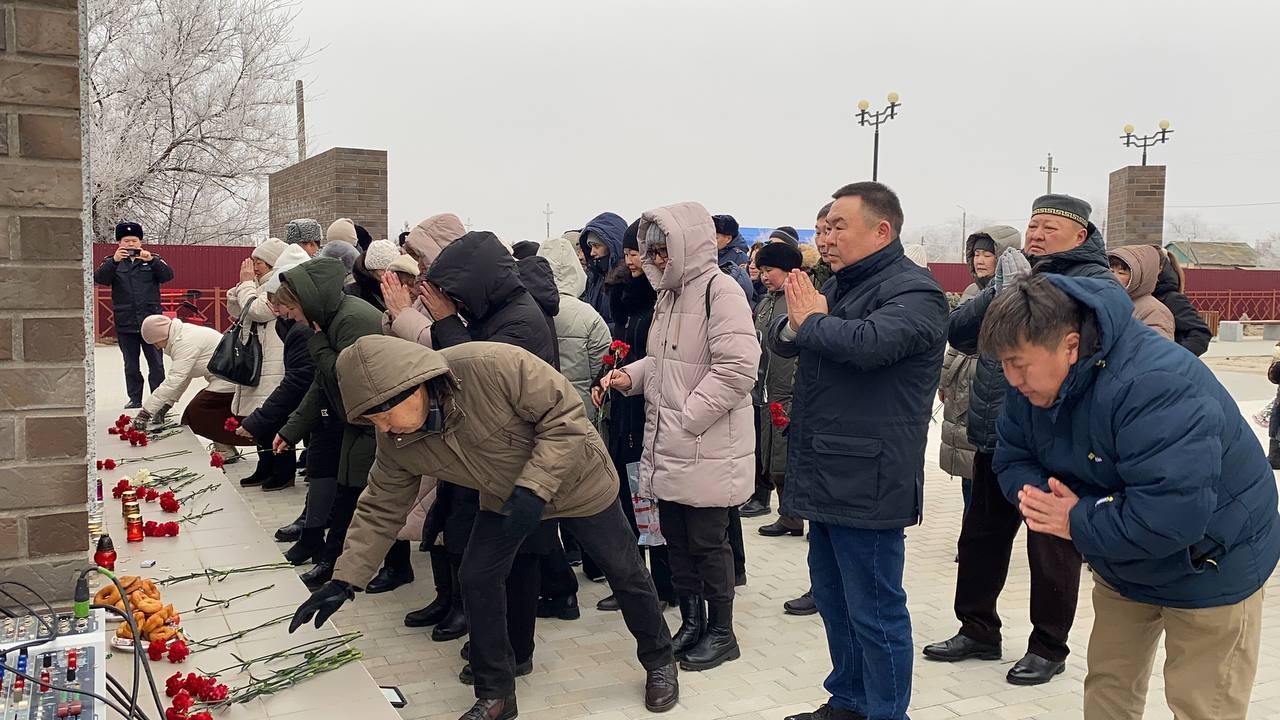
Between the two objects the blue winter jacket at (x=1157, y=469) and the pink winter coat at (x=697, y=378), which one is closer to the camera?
the blue winter jacket at (x=1157, y=469)

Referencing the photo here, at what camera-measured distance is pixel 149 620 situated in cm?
338

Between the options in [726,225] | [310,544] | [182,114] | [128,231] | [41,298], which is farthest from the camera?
[182,114]

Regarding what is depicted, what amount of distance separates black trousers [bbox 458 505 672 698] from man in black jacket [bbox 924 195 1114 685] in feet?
4.45

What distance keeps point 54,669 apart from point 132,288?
9855 millimetres

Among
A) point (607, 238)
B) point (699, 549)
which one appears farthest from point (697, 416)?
point (607, 238)

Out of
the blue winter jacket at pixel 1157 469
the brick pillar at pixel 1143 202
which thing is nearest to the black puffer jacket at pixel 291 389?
the blue winter jacket at pixel 1157 469

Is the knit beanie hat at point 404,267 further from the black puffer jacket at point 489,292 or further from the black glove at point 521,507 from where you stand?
the black glove at point 521,507

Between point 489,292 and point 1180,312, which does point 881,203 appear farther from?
point 1180,312

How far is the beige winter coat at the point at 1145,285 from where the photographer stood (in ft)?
16.6

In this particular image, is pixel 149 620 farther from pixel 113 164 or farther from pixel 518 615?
pixel 113 164

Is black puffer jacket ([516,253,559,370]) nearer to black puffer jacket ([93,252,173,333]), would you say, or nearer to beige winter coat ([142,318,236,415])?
beige winter coat ([142,318,236,415])

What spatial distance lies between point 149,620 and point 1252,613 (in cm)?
329

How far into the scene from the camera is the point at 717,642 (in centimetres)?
427

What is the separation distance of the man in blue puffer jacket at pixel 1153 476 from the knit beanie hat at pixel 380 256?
3.82 meters
